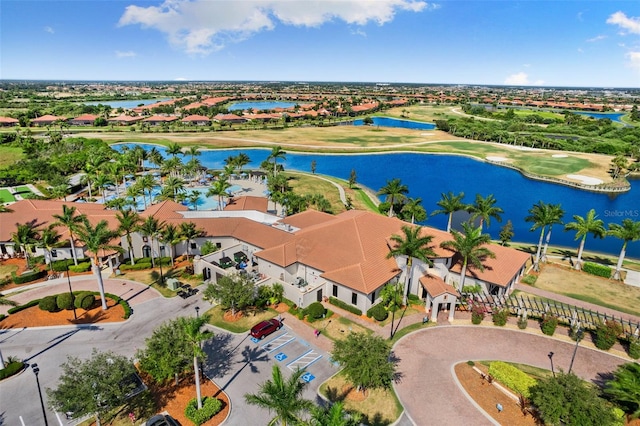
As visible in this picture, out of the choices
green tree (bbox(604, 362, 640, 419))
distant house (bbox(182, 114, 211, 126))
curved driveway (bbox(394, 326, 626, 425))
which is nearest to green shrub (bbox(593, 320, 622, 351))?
curved driveway (bbox(394, 326, 626, 425))

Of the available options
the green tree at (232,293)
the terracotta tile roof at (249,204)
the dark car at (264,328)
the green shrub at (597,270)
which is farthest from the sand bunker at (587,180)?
the green tree at (232,293)

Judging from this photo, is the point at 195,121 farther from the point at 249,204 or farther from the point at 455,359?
the point at 455,359

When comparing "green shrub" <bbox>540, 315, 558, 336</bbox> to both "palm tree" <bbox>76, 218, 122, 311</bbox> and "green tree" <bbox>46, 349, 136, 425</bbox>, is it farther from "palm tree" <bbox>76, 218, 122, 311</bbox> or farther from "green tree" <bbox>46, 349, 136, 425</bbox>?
"palm tree" <bbox>76, 218, 122, 311</bbox>

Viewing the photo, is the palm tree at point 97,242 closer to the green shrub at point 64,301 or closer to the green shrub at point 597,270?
the green shrub at point 64,301

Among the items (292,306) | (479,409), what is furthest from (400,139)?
(479,409)

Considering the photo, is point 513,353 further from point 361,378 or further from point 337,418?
point 337,418

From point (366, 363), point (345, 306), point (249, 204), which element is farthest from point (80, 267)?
point (366, 363)
